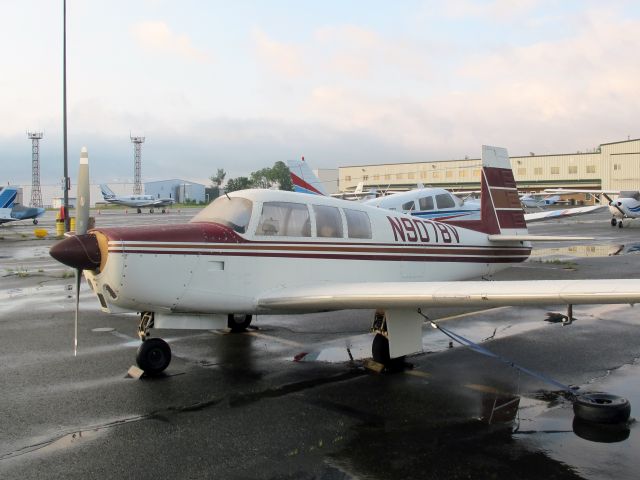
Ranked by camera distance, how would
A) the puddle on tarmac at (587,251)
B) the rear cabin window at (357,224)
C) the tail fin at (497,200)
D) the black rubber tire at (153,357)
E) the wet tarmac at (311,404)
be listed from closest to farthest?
the wet tarmac at (311,404)
the black rubber tire at (153,357)
the rear cabin window at (357,224)
the tail fin at (497,200)
the puddle on tarmac at (587,251)

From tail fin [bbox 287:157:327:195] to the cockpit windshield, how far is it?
761 inches

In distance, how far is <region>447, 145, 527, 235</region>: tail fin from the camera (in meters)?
10.5

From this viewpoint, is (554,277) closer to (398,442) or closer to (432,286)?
(432,286)

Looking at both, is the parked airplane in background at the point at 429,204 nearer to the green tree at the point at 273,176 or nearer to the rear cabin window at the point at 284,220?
the rear cabin window at the point at 284,220

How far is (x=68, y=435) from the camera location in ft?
17.2

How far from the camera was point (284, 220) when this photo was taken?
7574mm

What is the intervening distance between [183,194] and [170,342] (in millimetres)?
141322

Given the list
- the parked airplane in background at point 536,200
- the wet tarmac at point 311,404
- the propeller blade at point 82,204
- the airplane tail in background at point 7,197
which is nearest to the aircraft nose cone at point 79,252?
the propeller blade at point 82,204

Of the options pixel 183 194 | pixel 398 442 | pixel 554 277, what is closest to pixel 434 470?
pixel 398 442

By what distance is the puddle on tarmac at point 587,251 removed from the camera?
826 inches

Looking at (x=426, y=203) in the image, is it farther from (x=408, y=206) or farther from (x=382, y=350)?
(x=382, y=350)

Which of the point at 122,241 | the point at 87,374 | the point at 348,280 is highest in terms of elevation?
the point at 122,241

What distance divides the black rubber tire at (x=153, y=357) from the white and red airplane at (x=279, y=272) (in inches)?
0.5

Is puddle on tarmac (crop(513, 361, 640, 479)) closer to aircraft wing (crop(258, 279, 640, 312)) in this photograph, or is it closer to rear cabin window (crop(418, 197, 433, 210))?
aircraft wing (crop(258, 279, 640, 312))
